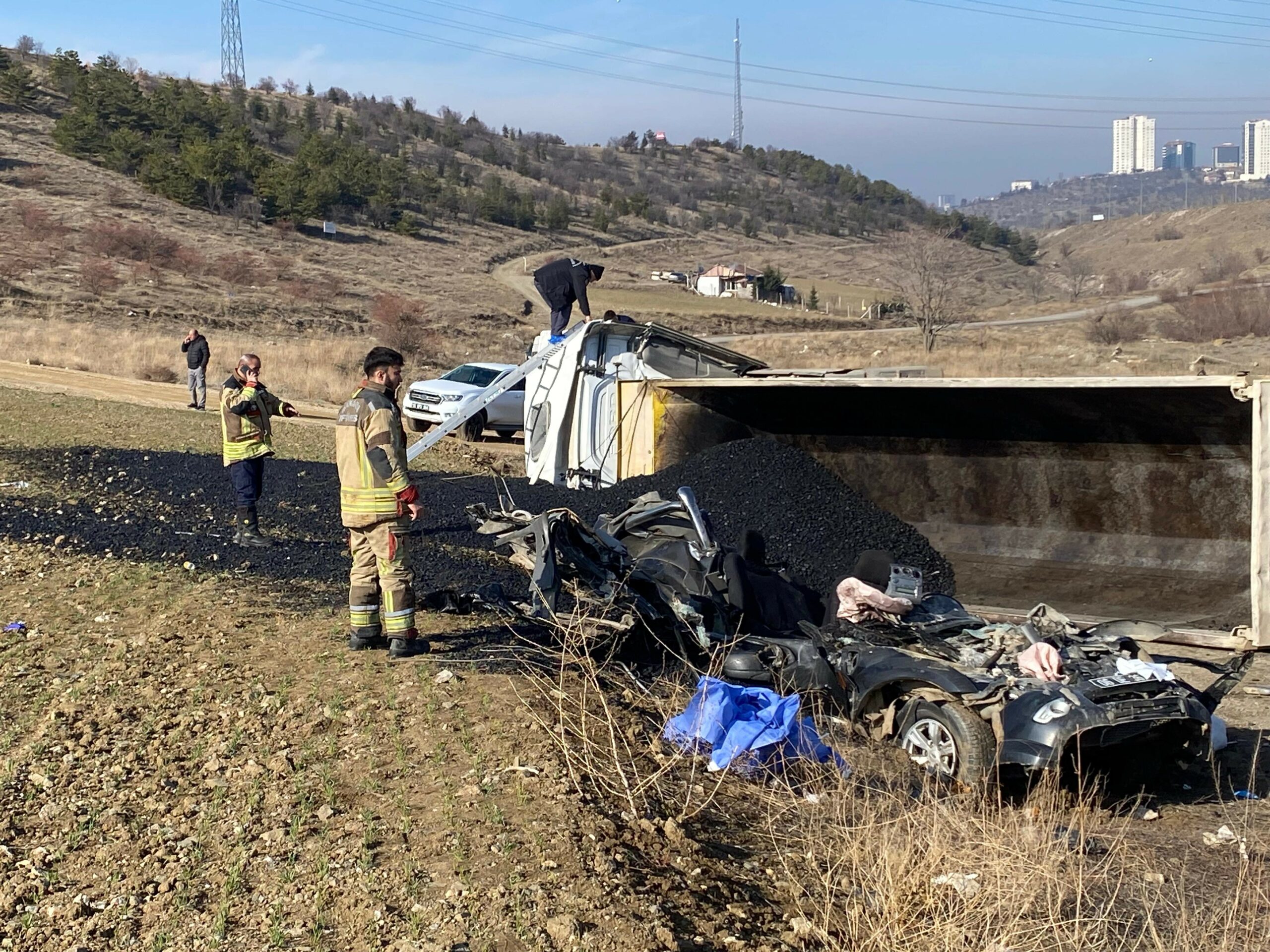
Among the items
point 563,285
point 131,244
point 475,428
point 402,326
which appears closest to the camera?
point 563,285

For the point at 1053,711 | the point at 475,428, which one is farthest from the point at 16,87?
the point at 1053,711

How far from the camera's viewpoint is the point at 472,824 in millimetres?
4809

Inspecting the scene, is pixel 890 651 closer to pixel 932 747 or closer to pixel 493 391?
pixel 932 747

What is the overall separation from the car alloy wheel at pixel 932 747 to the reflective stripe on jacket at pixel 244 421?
577 cm

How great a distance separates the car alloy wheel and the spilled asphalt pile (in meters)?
2.60

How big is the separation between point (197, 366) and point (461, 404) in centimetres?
478

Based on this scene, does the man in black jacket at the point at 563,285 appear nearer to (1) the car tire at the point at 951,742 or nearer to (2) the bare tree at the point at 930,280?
(1) the car tire at the point at 951,742

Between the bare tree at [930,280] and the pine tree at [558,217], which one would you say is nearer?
the bare tree at [930,280]

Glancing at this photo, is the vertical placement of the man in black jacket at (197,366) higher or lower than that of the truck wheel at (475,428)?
higher

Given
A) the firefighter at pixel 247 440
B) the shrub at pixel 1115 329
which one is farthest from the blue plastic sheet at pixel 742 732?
the shrub at pixel 1115 329

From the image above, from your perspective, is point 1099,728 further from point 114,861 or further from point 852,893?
point 114,861

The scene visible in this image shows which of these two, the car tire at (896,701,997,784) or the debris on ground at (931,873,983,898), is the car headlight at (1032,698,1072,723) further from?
the debris on ground at (931,873,983,898)

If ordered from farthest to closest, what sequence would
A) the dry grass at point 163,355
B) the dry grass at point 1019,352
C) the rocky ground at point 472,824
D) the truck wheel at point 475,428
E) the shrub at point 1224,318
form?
the shrub at point 1224,318, the dry grass at point 1019,352, the dry grass at point 163,355, the truck wheel at point 475,428, the rocky ground at point 472,824

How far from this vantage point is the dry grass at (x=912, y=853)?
4.37m
